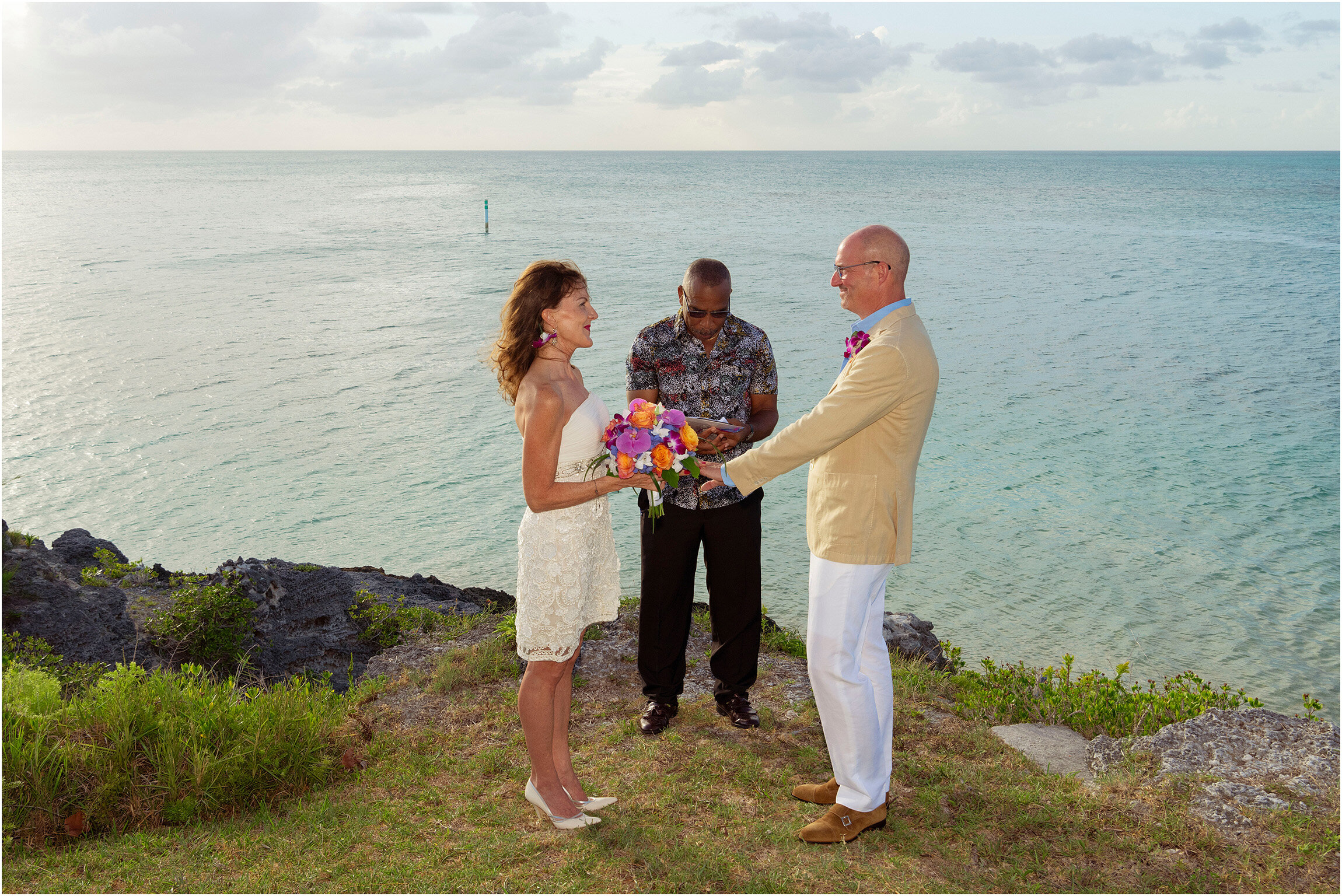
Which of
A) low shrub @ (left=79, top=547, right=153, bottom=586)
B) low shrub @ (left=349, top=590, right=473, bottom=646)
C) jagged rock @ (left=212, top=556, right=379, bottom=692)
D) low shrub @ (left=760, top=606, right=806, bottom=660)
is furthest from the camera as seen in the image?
low shrub @ (left=79, top=547, right=153, bottom=586)

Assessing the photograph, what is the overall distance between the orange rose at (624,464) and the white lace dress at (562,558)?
13 cm

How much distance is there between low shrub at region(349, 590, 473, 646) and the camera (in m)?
7.19

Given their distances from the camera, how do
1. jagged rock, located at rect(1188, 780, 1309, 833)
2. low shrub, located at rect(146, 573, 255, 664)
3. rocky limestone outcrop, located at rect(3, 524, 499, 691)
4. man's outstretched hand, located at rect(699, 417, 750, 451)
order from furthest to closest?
low shrub, located at rect(146, 573, 255, 664)
rocky limestone outcrop, located at rect(3, 524, 499, 691)
man's outstretched hand, located at rect(699, 417, 750, 451)
jagged rock, located at rect(1188, 780, 1309, 833)

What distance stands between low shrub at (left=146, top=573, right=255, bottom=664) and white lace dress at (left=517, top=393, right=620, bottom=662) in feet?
11.5

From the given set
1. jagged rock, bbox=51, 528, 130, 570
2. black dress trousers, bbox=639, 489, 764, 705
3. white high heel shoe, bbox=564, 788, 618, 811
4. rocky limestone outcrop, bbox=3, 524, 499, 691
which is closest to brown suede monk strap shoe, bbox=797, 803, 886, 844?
white high heel shoe, bbox=564, 788, 618, 811

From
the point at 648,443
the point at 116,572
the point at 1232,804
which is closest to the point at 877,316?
the point at 648,443

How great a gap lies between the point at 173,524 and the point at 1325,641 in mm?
15330

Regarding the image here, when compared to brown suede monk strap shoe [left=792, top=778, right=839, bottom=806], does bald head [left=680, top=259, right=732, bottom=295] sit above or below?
above

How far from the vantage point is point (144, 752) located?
14.2ft

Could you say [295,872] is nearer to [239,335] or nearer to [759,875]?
[759,875]

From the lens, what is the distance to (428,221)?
217 feet

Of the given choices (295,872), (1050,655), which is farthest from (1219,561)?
(295,872)

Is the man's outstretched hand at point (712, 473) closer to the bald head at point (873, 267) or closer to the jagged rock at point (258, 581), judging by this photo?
the bald head at point (873, 267)

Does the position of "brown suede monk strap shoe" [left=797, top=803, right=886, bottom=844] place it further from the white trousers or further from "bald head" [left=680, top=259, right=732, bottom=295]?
"bald head" [left=680, top=259, right=732, bottom=295]
